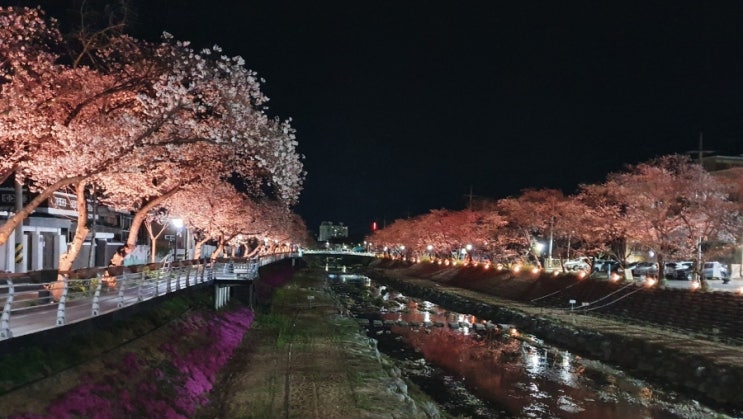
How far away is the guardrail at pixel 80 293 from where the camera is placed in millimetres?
12961

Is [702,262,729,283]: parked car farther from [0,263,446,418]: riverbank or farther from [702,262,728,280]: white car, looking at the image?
[0,263,446,418]: riverbank

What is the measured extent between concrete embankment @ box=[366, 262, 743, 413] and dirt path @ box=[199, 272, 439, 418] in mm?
11135

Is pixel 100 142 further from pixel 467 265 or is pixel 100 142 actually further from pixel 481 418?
pixel 467 265

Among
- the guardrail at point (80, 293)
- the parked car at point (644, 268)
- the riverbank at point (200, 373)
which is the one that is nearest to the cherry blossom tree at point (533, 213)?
the parked car at point (644, 268)

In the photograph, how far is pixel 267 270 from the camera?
64.4 m

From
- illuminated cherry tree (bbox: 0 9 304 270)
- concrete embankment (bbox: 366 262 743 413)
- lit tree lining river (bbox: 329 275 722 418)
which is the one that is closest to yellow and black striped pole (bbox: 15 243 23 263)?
illuminated cherry tree (bbox: 0 9 304 270)

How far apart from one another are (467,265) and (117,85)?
197ft

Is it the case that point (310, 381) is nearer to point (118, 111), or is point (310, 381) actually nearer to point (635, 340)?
point (118, 111)

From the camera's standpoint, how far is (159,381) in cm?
1549

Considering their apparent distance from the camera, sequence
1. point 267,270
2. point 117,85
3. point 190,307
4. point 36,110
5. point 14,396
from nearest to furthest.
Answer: point 14,396 < point 36,110 < point 117,85 < point 190,307 < point 267,270

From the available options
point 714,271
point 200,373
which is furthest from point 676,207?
point 200,373

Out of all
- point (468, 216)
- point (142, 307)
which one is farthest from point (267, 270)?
point (142, 307)

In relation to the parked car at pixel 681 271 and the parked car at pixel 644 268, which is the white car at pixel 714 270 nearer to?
the parked car at pixel 681 271

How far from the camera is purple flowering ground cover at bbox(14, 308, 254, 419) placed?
38.0ft
